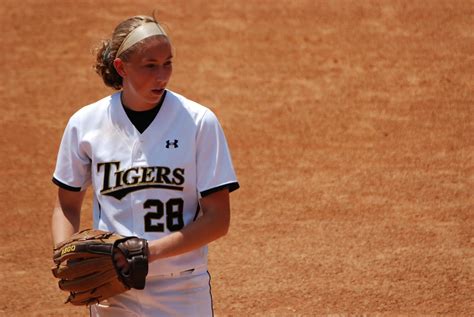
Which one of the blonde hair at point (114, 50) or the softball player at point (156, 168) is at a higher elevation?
the blonde hair at point (114, 50)

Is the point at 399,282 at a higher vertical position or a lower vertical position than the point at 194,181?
lower

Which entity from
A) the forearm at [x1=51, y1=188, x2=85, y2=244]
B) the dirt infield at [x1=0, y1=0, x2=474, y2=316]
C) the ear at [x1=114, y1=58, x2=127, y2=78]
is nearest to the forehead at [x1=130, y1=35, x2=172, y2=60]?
the ear at [x1=114, y1=58, x2=127, y2=78]

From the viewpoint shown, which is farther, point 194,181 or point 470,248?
point 470,248

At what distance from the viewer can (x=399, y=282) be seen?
6.19 m

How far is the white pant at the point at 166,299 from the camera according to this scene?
3.36m

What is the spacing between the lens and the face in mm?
3273

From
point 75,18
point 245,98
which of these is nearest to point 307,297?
point 245,98

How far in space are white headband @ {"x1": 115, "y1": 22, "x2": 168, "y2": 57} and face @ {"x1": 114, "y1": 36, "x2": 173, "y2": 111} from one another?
28mm

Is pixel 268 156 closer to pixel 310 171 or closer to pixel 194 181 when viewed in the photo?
pixel 310 171

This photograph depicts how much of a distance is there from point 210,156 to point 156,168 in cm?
21

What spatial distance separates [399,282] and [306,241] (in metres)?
0.96

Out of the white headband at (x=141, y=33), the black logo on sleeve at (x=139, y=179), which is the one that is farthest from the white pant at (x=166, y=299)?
the white headband at (x=141, y=33)

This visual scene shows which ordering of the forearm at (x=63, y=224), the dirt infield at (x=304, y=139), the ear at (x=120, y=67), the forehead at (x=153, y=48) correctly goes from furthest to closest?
the dirt infield at (x=304, y=139) → the forearm at (x=63, y=224) → the ear at (x=120, y=67) → the forehead at (x=153, y=48)

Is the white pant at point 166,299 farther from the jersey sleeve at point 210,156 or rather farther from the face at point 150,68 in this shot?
the face at point 150,68
